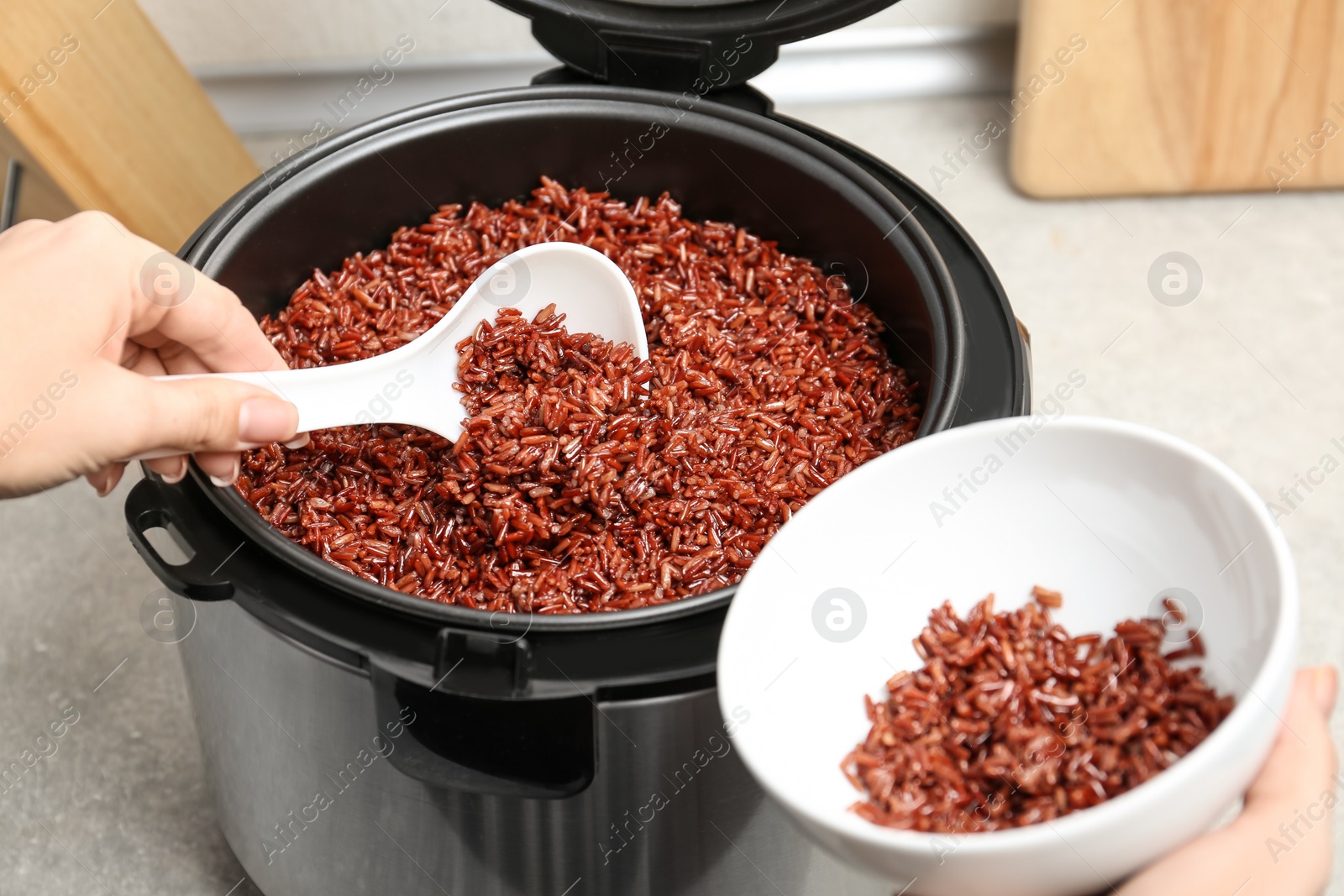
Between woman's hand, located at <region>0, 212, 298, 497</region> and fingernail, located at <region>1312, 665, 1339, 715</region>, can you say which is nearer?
fingernail, located at <region>1312, 665, 1339, 715</region>

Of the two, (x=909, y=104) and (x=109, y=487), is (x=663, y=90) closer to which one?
(x=109, y=487)

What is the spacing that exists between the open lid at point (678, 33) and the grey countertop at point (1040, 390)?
1208 mm

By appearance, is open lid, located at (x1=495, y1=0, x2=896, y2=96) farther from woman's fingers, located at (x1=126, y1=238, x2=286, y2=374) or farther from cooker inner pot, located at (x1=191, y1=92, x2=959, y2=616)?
woman's fingers, located at (x1=126, y1=238, x2=286, y2=374)

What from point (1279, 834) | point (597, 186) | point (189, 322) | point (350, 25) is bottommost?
point (1279, 834)

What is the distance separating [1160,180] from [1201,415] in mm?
751

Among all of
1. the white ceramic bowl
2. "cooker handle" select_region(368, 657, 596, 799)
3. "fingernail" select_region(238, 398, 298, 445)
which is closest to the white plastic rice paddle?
"fingernail" select_region(238, 398, 298, 445)

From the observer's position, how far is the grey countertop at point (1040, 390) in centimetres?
209

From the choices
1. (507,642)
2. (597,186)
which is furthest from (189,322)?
(597,186)

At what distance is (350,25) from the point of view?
10.3 feet

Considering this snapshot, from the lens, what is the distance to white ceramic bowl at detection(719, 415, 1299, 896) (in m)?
0.96

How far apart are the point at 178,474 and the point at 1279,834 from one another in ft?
4.30

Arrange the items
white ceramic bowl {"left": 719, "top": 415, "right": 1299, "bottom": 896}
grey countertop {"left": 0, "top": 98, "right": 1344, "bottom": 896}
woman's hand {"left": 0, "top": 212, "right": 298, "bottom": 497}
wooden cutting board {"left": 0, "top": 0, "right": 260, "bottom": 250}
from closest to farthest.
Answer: white ceramic bowl {"left": 719, "top": 415, "right": 1299, "bottom": 896} → woman's hand {"left": 0, "top": 212, "right": 298, "bottom": 497} → grey countertop {"left": 0, "top": 98, "right": 1344, "bottom": 896} → wooden cutting board {"left": 0, "top": 0, "right": 260, "bottom": 250}

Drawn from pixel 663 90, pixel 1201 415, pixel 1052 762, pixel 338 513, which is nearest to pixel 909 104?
pixel 1201 415

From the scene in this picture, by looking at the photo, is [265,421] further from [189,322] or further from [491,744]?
[491,744]
